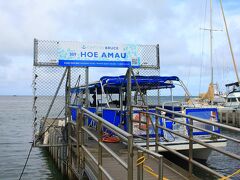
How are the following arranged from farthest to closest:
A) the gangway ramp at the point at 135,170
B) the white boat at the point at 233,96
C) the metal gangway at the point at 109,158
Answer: the white boat at the point at 233,96 < the gangway ramp at the point at 135,170 < the metal gangway at the point at 109,158

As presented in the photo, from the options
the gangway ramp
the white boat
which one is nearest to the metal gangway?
the gangway ramp

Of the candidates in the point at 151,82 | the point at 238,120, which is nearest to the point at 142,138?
the point at 151,82

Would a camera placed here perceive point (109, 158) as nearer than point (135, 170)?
No

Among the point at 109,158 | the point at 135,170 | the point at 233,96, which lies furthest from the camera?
the point at 233,96

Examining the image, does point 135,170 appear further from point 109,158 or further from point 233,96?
point 233,96

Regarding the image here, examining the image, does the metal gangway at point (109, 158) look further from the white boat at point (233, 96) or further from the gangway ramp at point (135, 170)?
the white boat at point (233, 96)

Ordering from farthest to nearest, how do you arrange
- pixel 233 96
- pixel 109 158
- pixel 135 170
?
1. pixel 233 96
2. pixel 109 158
3. pixel 135 170

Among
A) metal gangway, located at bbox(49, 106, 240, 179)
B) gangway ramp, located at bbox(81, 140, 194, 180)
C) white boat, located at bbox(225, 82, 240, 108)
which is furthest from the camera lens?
white boat, located at bbox(225, 82, 240, 108)

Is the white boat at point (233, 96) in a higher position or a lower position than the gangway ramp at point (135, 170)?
higher

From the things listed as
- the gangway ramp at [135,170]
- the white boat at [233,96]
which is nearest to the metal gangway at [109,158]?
the gangway ramp at [135,170]

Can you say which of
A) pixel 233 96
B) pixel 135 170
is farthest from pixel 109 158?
pixel 233 96

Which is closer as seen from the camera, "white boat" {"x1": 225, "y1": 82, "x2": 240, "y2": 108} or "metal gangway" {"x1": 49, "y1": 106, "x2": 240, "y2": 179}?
"metal gangway" {"x1": 49, "y1": 106, "x2": 240, "y2": 179}

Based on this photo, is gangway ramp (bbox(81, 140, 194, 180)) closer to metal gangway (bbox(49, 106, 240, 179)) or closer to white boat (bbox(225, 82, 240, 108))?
metal gangway (bbox(49, 106, 240, 179))

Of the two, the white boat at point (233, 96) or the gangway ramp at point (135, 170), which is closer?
the gangway ramp at point (135, 170)
